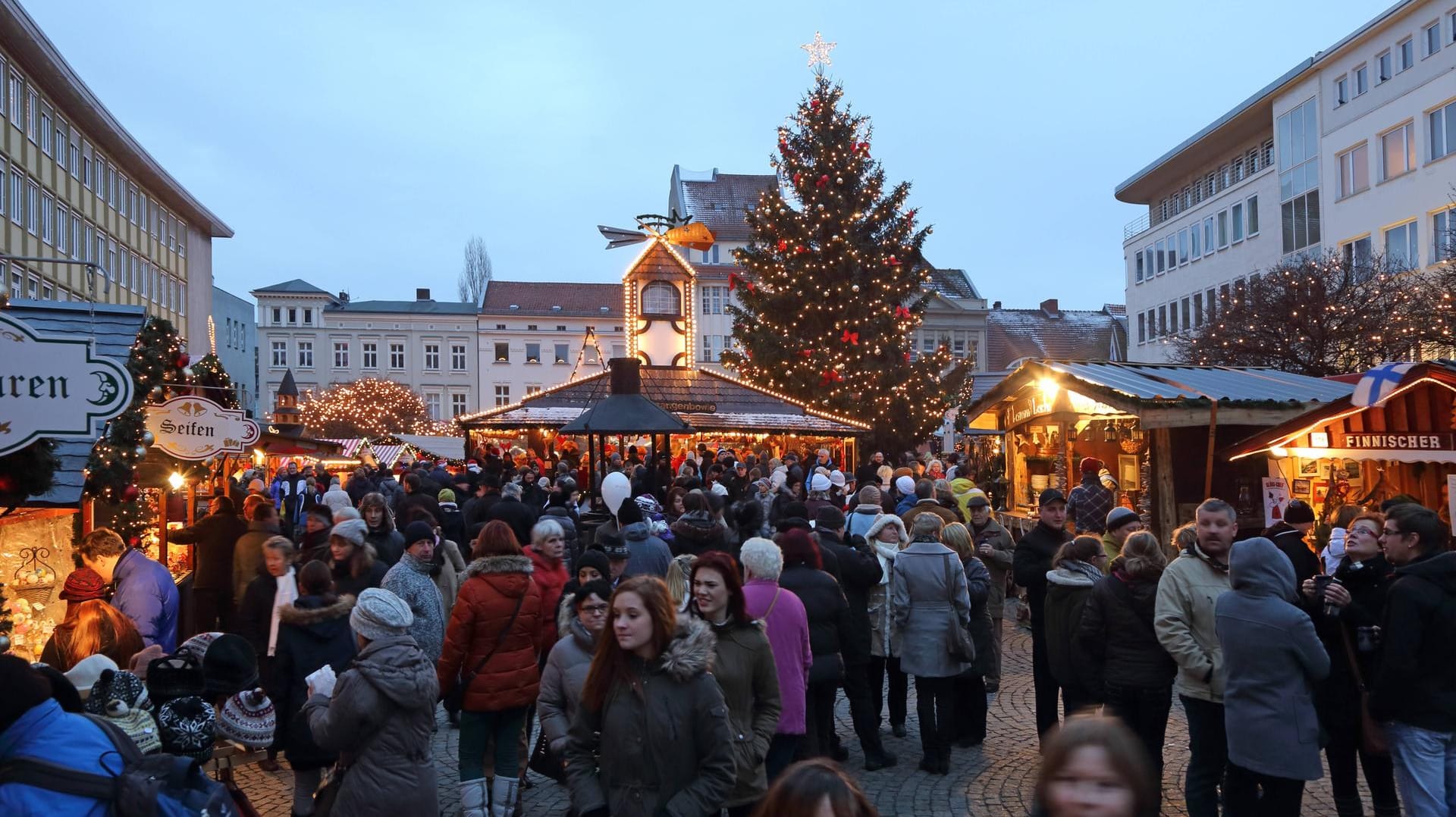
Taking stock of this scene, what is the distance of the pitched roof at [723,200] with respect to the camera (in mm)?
70250

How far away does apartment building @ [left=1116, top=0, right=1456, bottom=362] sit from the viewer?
31375mm

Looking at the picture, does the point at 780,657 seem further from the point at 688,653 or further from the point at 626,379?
the point at 626,379

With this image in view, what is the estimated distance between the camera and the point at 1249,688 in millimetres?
5195

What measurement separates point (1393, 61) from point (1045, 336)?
4681 cm

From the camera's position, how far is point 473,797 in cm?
625

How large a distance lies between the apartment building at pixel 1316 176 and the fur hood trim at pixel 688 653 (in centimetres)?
2639

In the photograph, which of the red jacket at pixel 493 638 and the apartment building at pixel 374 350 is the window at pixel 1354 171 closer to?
the red jacket at pixel 493 638

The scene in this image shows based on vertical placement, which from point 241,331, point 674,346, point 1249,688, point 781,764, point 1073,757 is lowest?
point 781,764

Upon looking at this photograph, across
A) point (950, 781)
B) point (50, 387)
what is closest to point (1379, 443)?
point (950, 781)

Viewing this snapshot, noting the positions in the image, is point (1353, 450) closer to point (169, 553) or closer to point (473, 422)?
point (169, 553)

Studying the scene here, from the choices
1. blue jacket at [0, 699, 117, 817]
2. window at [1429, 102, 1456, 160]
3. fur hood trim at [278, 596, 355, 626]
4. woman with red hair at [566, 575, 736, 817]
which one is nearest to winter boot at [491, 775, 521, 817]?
fur hood trim at [278, 596, 355, 626]

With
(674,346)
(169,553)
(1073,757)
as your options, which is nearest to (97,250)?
(674,346)

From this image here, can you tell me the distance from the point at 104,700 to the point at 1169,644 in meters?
4.74

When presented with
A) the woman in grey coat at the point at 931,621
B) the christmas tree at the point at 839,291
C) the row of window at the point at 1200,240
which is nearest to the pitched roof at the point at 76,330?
the woman in grey coat at the point at 931,621
